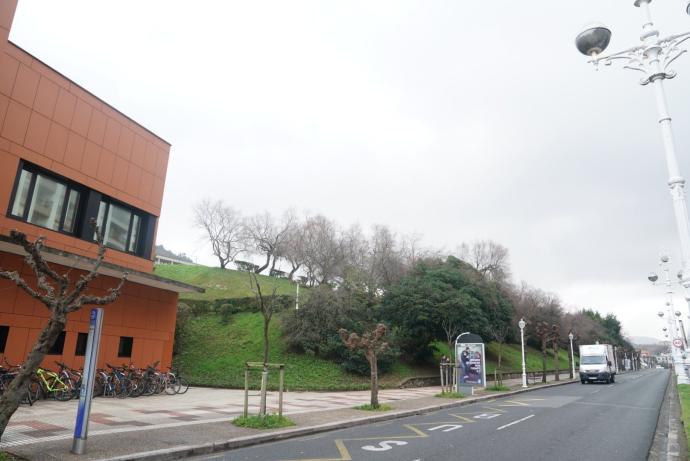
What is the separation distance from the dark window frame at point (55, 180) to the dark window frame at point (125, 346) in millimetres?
4768

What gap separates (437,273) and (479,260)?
40.4 m

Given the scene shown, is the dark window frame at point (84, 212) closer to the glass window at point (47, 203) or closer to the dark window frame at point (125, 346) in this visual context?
the glass window at point (47, 203)

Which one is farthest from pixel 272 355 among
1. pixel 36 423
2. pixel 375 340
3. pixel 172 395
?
pixel 36 423

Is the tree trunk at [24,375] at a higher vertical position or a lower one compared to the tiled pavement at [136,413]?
higher

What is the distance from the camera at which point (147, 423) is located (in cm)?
1068

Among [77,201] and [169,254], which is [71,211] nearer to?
[77,201]

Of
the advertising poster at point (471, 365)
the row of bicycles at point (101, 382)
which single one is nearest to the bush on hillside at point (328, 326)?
the advertising poster at point (471, 365)

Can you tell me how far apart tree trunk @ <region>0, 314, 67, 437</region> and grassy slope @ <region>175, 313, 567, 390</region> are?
51.1ft

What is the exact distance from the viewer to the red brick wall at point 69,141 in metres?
14.5

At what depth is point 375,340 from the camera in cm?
1648

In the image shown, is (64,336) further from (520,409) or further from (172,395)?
(520,409)

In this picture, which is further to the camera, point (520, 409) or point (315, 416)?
point (520, 409)

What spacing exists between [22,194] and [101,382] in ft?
23.1

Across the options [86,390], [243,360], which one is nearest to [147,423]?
[86,390]
